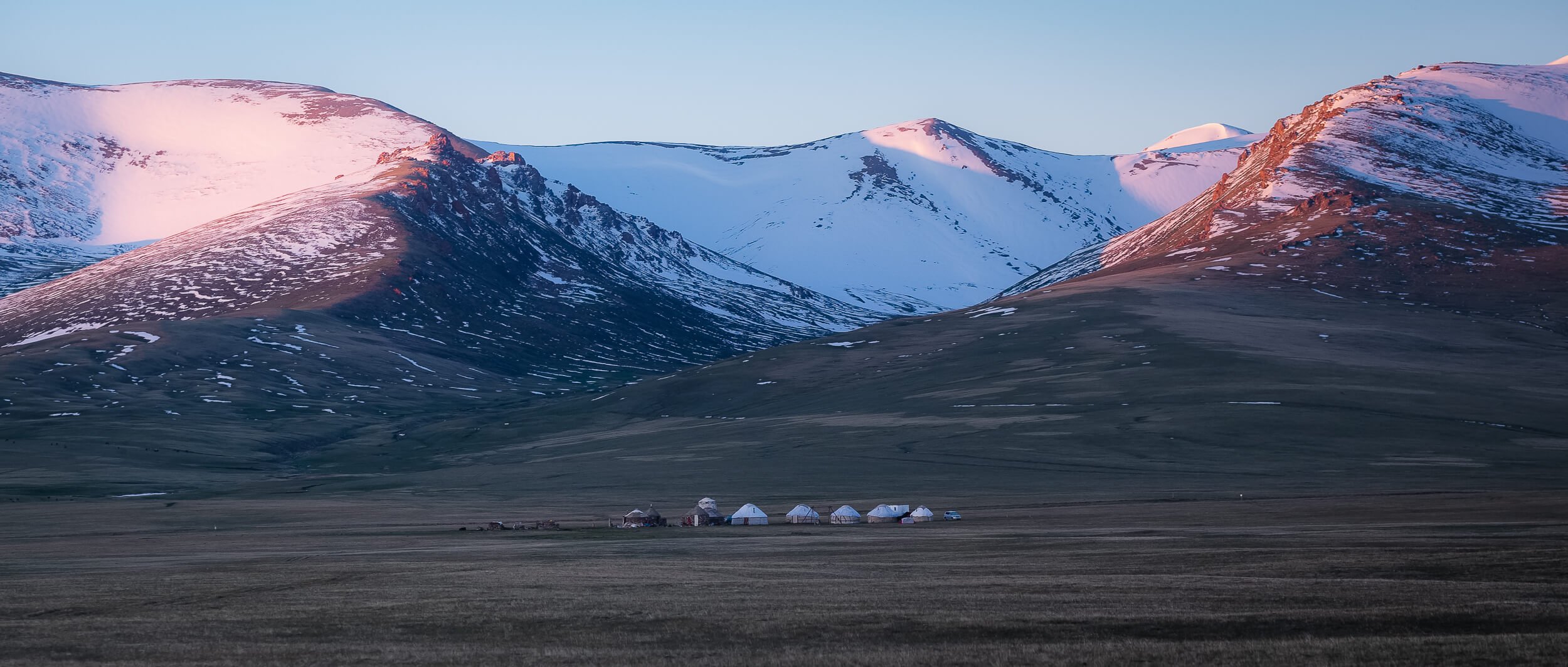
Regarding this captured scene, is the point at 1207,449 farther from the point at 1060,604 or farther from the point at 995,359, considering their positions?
the point at 1060,604

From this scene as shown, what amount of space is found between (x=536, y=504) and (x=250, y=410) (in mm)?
101937

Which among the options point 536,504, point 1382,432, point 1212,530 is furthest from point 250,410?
point 1212,530

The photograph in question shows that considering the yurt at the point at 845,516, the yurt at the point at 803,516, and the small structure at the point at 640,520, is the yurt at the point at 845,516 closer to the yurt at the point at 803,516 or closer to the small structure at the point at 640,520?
the yurt at the point at 803,516

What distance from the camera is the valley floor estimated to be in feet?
97.3

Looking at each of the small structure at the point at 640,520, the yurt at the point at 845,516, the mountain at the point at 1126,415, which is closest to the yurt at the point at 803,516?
the yurt at the point at 845,516

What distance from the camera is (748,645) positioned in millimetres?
31016

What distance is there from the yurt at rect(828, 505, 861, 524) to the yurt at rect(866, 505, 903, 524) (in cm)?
75

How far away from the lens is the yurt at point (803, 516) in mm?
83188

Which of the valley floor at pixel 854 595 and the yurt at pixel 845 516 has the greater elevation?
the valley floor at pixel 854 595

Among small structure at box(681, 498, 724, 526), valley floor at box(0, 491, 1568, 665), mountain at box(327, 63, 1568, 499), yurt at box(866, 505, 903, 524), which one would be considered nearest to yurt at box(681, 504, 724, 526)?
small structure at box(681, 498, 724, 526)

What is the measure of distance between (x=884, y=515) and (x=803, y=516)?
5.30m

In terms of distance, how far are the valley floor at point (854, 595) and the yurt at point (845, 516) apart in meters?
9.63

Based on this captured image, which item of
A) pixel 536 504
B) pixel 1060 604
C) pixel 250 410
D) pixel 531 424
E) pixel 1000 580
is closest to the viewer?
pixel 1060 604

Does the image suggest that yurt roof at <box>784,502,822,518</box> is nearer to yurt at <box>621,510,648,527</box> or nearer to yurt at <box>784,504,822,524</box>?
yurt at <box>784,504,822,524</box>
